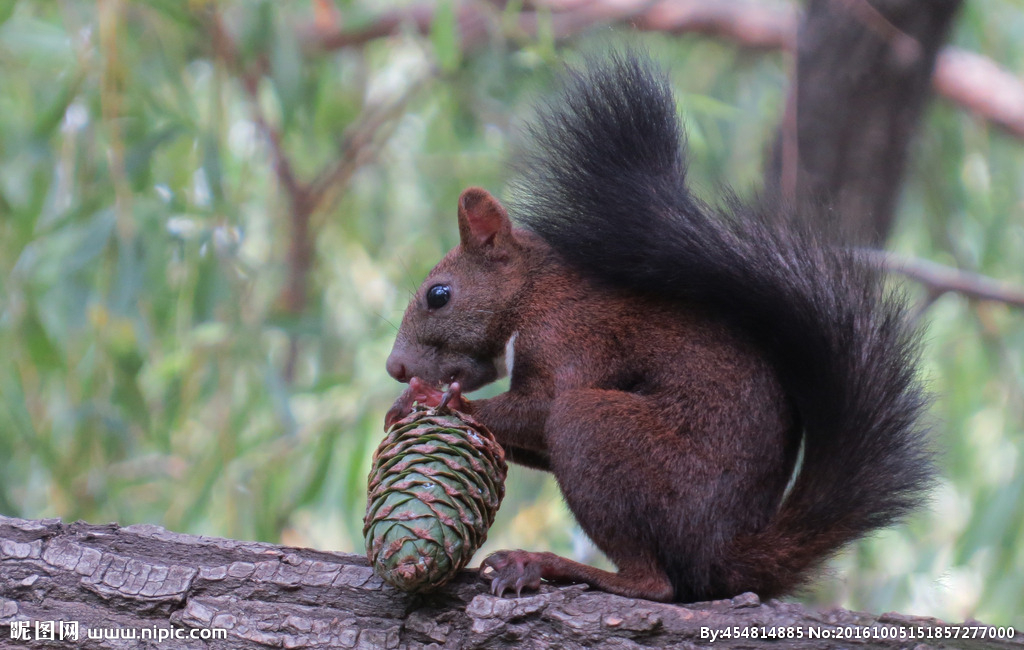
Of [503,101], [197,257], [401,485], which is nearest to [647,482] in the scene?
[401,485]

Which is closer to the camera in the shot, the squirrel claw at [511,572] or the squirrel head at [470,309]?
the squirrel claw at [511,572]

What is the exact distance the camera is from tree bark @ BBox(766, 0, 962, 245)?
2682 mm

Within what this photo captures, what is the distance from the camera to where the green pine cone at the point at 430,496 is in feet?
4.54

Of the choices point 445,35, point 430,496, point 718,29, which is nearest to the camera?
point 430,496

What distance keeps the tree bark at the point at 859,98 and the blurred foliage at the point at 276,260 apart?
0.87 feet

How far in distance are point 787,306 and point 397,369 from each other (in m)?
0.76

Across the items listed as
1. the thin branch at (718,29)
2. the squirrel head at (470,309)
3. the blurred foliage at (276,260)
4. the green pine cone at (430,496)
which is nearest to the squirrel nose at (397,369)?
the squirrel head at (470,309)

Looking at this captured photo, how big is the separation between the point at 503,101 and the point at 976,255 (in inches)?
73.2

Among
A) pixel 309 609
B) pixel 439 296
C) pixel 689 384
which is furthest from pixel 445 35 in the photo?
pixel 309 609

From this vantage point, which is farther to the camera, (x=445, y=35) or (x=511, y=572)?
(x=445, y=35)

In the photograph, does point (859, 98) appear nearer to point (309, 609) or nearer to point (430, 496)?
point (430, 496)

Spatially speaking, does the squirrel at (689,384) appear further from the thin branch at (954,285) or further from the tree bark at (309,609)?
the thin branch at (954,285)

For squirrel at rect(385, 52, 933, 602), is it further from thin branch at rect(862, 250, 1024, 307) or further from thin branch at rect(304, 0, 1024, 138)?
thin branch at rect(304, 0, 1024, 138)

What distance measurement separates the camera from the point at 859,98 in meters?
2.80
